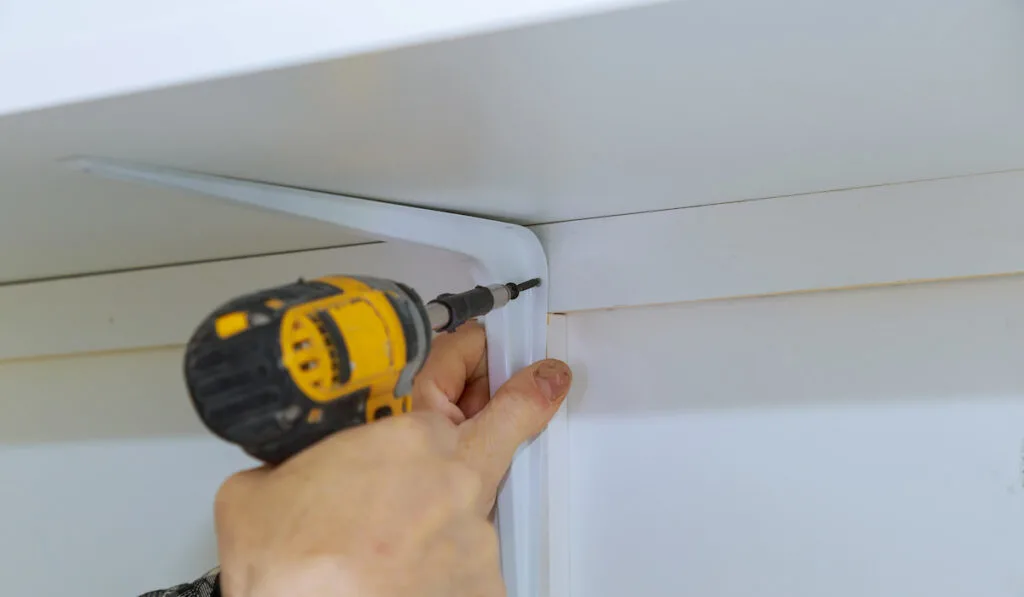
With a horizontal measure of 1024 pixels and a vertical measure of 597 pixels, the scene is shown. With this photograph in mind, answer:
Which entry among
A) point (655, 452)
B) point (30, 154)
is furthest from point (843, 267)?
point (30, 154)

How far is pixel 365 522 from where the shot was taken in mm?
313

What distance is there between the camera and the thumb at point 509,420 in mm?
433

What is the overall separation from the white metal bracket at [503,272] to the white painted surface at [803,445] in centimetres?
6

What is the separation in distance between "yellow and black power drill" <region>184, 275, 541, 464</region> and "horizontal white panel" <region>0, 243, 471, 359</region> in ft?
0.83

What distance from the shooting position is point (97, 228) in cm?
57

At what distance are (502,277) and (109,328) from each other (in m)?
0.50

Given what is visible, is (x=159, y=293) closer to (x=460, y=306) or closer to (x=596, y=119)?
(x=460, y=306)

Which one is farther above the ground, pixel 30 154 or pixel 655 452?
pixel 30 154

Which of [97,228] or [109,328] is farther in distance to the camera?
[109,328]

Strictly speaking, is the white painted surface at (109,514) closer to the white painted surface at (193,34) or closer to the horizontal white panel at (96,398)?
the horizontal white panel at (96,398)

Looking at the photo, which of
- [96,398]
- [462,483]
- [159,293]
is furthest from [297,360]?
[96,398]

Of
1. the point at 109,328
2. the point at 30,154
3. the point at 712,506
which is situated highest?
the point at 30,154

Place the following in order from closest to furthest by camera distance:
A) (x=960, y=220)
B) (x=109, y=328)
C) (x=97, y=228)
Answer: (x=960, y=220) < (x=97, y=228) < (x=109, y=328)

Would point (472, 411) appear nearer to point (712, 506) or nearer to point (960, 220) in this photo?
point (712, 506)
